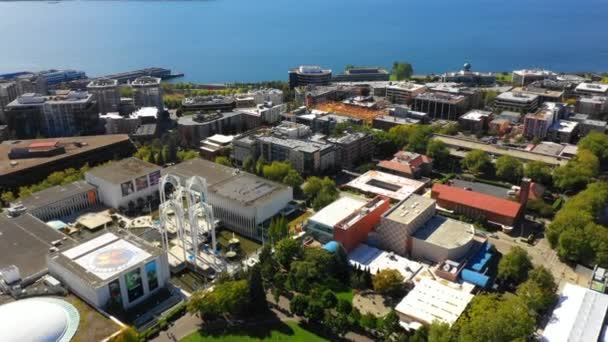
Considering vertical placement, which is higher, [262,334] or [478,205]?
[478,205]

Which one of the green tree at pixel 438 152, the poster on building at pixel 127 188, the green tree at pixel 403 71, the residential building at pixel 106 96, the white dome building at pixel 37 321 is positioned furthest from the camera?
the green tree at pixel 403 71

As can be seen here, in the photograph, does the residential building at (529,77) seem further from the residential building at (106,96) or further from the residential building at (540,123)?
the residential building at (106,96)

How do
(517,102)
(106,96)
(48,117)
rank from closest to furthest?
(48,117) → (106,96) → (517,102)

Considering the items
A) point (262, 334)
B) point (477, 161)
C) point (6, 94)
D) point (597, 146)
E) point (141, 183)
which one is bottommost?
point (262, 334)

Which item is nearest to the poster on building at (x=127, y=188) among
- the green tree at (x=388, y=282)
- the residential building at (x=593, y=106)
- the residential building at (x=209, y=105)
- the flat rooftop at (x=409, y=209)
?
the flat rooftop at (x=409, y=209)

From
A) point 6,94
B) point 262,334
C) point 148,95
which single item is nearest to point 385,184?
point 262,334

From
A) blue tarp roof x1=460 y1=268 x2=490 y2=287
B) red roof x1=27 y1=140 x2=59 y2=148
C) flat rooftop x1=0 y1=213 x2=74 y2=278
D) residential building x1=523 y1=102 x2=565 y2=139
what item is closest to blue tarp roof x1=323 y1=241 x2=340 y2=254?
blue tarp roof x1=460 y1=268 x2=490 y2=287

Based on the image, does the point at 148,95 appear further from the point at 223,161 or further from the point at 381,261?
the point at 381,261
